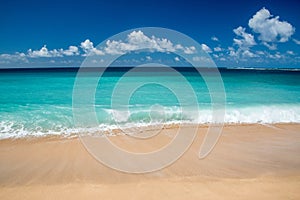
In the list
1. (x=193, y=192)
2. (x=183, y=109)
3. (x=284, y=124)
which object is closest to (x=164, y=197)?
(x=193, y=192)

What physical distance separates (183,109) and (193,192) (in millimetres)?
8729

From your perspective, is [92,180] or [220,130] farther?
[220,130]

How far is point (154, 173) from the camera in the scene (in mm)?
5258

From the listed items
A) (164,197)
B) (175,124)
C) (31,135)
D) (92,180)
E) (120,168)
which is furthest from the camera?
(175,124)

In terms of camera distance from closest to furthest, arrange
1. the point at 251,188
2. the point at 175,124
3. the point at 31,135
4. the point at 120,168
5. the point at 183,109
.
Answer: the point at 251,188
the point at 120,168
the point at 31,135
the point at 175,124
the point at 183,109

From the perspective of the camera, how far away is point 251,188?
4520 mm

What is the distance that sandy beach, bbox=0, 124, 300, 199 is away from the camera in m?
4.36

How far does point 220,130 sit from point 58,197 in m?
6.26

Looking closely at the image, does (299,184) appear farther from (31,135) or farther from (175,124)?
(31,135)

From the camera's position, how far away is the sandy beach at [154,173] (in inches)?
172

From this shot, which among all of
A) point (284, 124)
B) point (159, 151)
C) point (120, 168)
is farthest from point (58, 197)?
point (284, 124)

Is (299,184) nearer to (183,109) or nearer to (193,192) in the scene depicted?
(193,192)

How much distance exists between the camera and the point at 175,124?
31.8 feet

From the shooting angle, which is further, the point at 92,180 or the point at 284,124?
the point at 284,124
